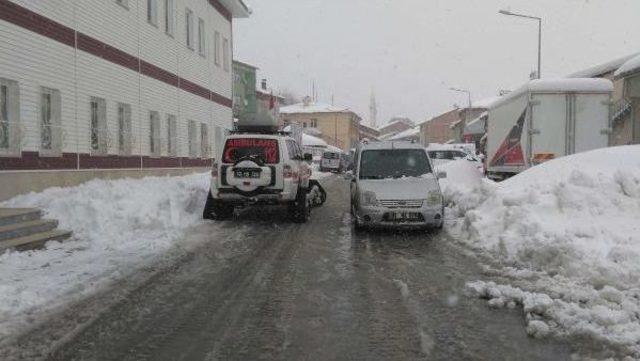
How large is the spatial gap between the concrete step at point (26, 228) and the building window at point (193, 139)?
16.5 meters

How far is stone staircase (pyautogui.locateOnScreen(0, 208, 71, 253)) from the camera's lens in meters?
9.00

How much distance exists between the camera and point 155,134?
22.6 meters

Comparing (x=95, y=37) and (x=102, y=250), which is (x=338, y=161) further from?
(x=102, y=250)

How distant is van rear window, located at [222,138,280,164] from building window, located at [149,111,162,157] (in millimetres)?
9875

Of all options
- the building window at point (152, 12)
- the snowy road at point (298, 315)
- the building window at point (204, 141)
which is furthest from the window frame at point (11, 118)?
the building window at point (204, 141)

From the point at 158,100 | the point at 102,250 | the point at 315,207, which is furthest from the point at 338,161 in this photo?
the point at 102,250

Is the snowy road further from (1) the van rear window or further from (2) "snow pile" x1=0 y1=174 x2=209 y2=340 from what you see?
(1) the van rear window

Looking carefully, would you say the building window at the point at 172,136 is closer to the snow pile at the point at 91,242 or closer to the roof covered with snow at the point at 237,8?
the snow pile at the point at 91,242

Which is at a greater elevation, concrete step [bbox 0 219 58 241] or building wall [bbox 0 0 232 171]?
building wall [bbox 0 0 232 171]

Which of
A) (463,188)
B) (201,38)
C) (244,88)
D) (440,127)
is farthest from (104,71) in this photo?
(440,127)

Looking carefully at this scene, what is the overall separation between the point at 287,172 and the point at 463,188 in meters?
5.52

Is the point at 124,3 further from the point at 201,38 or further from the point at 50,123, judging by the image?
the point at 201,38

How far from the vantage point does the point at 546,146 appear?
17.5m

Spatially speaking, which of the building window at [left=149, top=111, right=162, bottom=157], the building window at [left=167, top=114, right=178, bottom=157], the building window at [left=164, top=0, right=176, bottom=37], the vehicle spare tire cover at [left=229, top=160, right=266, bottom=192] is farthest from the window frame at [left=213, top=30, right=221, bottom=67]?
the vehicle spare tire cover at [left=229, top=160, right=266, bottom=192]
